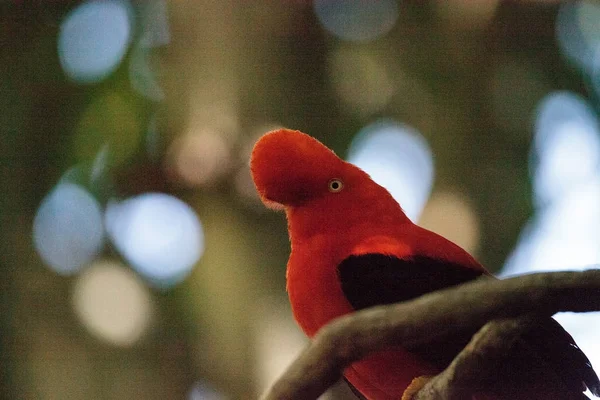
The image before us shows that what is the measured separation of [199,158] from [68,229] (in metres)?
0.42

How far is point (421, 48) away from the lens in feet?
6.75

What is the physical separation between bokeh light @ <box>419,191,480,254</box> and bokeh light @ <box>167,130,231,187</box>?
1.98ft

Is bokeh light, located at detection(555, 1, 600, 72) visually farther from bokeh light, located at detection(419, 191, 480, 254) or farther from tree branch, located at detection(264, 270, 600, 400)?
tree branch, located at detection(264, 270, 600, 400)

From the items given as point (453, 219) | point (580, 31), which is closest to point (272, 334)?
point (453, 219)

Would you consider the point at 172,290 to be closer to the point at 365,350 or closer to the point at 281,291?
the point at 281,291

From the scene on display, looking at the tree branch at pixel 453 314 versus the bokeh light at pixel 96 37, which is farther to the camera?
the bokeh light at pixel 96 37

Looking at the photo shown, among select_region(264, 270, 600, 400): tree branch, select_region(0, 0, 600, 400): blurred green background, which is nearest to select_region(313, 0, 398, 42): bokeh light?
select_region(0, 0, 600, 400): blurred green background

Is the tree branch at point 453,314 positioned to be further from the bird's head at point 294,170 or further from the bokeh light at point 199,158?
the bokeh light at point 199,158

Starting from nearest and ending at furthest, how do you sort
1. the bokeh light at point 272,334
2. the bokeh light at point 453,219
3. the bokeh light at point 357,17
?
the bokeh light at point 453,219
the bokeh light at point 272,334
the bokeh light at point 357,17

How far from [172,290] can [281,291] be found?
0.31 metres

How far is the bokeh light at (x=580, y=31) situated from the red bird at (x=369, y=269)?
1.09 metres

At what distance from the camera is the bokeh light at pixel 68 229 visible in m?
1.94

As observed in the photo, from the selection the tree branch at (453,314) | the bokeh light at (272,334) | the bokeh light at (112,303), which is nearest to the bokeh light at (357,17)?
the bokeh light at (272,334)

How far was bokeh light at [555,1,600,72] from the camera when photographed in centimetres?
190
